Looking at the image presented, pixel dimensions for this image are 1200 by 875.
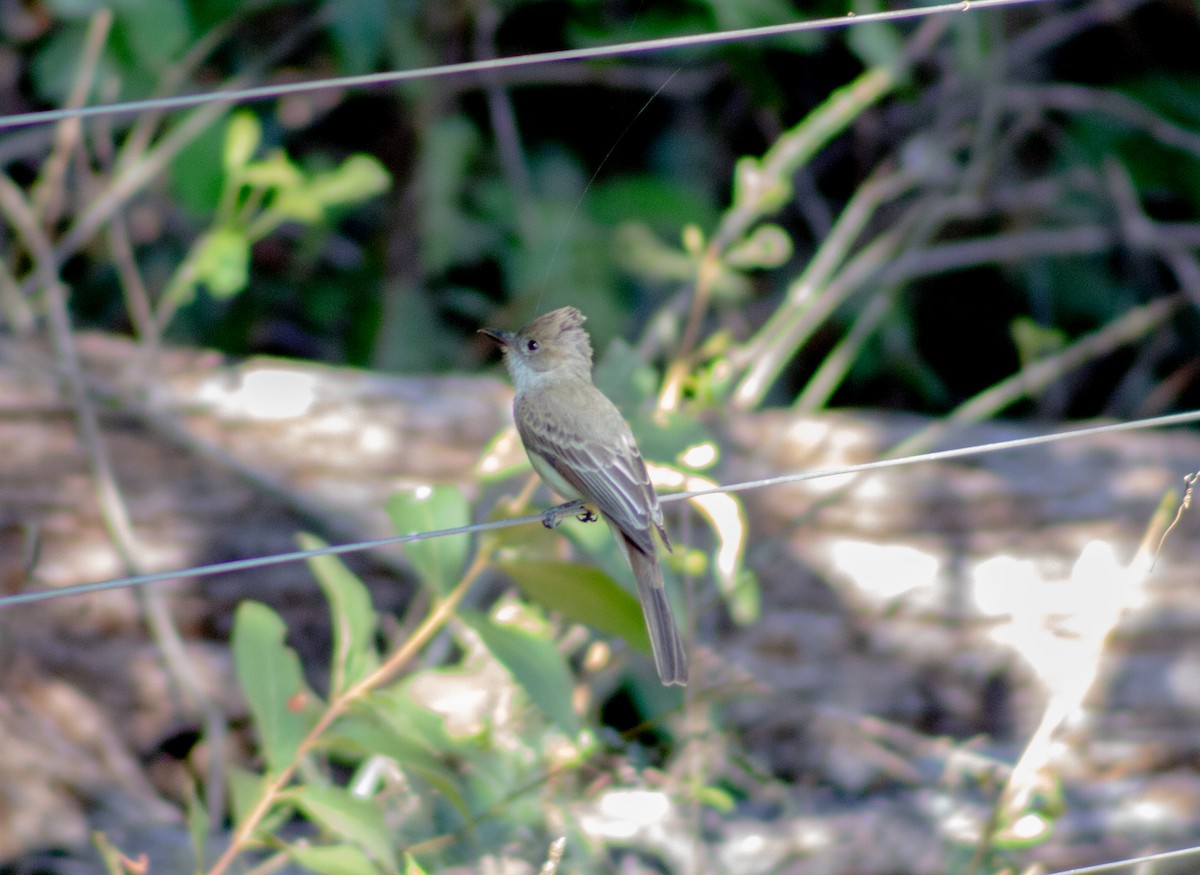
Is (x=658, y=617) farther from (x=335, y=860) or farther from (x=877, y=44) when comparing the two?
(x=877, y=44)

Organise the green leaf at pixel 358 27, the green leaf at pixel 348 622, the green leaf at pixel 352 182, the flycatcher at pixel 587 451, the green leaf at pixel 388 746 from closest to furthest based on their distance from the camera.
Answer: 1. the green leaf at pixel 388 746
2. the green leaf at pixel 348 622
3. the flycatcher at pixel 587 451
4. the green leaf at pixel 352 182
5. the green leaf at pixel 358 27

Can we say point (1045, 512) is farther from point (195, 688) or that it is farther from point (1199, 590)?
point (195, 688)

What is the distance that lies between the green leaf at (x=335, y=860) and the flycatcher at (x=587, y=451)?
66 cm

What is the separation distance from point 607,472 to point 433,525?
394mm

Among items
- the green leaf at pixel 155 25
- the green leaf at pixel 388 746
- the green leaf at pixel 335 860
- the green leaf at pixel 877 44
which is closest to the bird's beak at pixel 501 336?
the green leaf at pixel 388 746

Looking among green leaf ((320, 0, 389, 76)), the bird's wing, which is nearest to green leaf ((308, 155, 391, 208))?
the bird's wing

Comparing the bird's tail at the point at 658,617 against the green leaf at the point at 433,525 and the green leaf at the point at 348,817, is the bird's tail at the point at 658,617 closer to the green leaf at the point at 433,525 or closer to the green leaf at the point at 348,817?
the green leaf at the point at 433,525

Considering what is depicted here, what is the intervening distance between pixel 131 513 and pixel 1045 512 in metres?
2.88

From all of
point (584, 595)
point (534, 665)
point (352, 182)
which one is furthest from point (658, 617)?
point (352, 182)

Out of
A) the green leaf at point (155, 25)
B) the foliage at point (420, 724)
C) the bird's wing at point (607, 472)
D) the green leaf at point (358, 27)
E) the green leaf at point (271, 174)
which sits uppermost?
the green leaf at point (358, 27)

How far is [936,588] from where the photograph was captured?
4.21m

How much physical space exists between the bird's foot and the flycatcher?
0.03m

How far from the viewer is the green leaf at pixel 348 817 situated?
2.36 metres

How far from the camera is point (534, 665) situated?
259 centimetres
